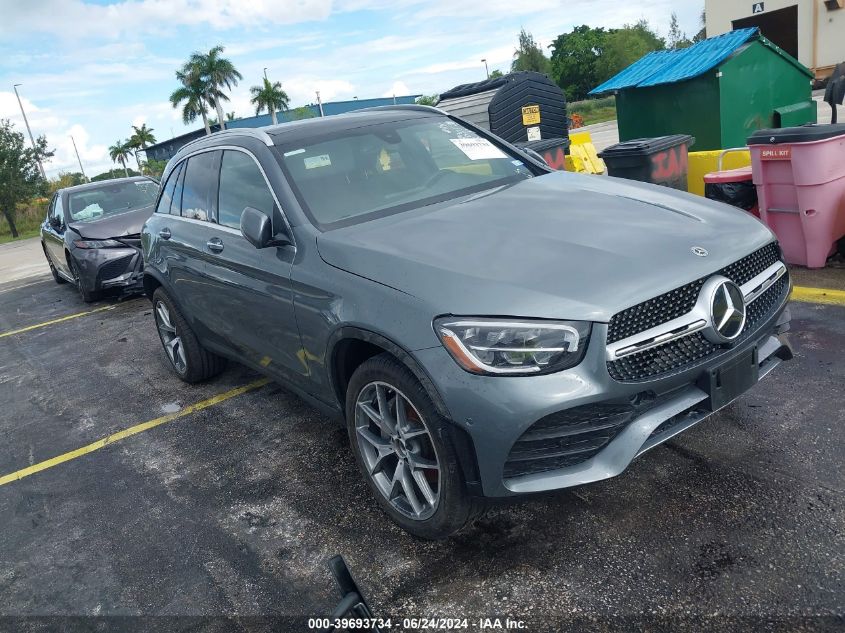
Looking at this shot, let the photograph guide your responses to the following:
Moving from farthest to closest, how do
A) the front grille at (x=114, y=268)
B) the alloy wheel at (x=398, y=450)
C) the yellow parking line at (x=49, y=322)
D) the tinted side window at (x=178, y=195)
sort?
the front grille at (x=114, y=268), the yellow parking line at (x=49, y=322), the tinted side window at (x=178, y=195), the alloy wheel at (x=398, y=450)

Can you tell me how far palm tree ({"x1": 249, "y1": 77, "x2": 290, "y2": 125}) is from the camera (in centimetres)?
7125

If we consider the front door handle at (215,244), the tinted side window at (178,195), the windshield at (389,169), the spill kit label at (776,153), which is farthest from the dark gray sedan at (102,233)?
the spill kit label at (776,153)

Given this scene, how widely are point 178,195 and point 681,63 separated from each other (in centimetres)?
904

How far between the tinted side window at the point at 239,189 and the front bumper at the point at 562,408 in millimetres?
1552

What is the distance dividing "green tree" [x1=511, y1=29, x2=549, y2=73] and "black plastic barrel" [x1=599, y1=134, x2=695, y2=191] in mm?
71196

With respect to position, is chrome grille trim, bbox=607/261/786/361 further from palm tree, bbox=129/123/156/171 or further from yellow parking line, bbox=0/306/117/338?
palm tree, bbox=129/123/156/171

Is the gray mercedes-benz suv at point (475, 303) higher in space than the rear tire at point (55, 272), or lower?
higher

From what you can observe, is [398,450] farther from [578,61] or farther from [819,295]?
[578,61]

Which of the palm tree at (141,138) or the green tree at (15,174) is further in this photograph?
the palm tree at (141,138)

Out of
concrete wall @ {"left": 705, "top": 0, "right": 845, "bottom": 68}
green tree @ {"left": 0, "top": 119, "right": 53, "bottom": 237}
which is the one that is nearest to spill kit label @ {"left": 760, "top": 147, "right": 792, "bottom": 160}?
concrete wall @ {"left": 705, "top": 0, "right": 845, "bottom": 68}

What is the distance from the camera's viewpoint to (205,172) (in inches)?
178

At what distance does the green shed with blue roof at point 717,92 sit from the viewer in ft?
34.6

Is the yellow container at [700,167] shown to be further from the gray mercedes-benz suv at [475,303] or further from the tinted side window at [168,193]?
the tinted side window at [168,193]

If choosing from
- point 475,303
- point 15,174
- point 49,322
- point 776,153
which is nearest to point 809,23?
point 776,153
